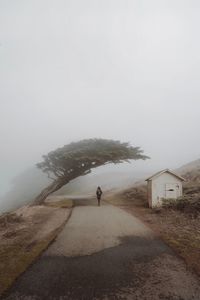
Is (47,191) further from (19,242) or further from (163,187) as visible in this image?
(19,242)

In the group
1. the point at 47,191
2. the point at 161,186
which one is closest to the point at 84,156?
the point at 47,191

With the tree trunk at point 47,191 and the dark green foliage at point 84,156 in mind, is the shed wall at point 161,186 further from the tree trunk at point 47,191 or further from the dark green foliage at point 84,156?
the tree trunk at point 47,191

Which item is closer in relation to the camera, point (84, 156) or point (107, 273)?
point (107, 273)

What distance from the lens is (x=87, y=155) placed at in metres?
28.3

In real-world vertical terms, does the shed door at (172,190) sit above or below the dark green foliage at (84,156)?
below

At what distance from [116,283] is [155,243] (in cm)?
440

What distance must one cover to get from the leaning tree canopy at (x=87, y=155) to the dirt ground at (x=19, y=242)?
12.9 m

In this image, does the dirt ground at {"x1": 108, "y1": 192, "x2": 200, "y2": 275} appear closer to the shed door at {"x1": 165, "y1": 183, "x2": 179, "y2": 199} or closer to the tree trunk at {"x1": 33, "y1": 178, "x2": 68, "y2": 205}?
the shed door at {"x1": 165, "y1": 183, "x2": 179, "y2": 199}

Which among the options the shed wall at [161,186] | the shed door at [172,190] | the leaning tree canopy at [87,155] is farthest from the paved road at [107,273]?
the leaning tree canopy at [87,155]

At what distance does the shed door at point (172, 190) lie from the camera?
75.4ft

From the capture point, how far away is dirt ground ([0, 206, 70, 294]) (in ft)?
23.3

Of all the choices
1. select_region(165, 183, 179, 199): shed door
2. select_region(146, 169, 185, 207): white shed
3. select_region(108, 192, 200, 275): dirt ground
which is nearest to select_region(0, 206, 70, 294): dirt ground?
select_region(108, 192, 200, 275): dirt ground

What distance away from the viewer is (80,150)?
2814 cm

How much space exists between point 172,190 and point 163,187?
3.01ft
